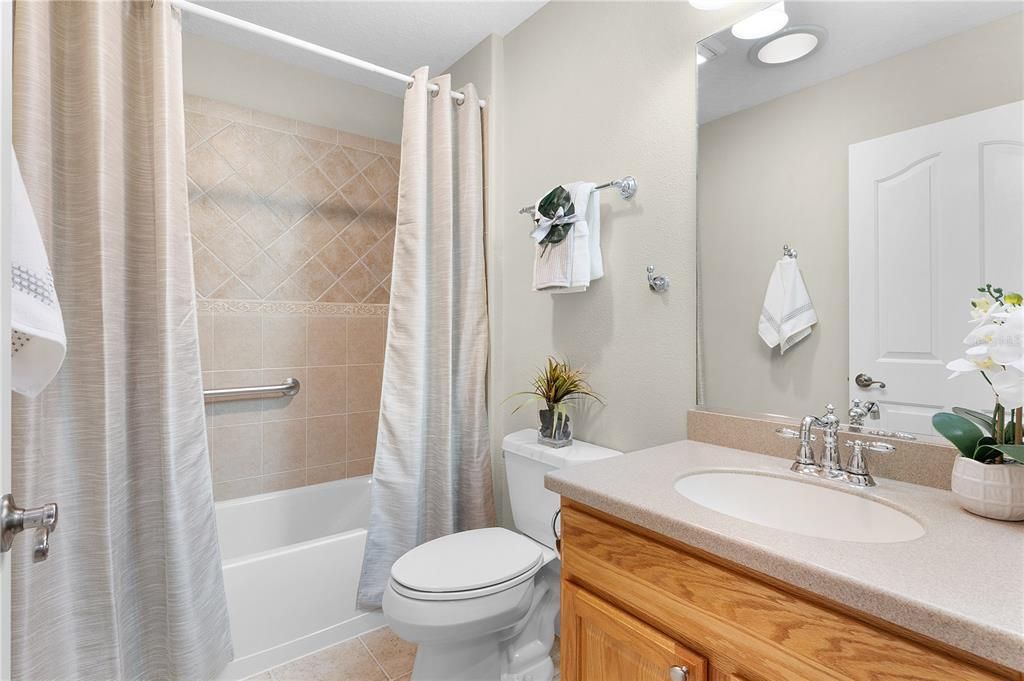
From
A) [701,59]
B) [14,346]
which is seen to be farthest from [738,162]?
[14,346]

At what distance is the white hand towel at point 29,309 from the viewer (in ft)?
2.06

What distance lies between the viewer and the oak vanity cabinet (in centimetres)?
61

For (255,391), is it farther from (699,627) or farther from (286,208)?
(699,627)

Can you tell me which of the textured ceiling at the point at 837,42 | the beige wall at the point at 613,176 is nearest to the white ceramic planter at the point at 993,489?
the beige wall at the point at 613,176

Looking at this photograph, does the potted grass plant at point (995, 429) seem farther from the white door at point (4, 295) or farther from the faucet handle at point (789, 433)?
the white door at point (4, 295)

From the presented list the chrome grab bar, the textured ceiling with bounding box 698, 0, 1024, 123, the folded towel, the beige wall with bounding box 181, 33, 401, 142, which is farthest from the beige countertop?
the beige wall with bounding box 181, 33, 401, 142

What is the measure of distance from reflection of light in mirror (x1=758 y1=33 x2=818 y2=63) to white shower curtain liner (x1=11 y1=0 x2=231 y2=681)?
5.45 feet

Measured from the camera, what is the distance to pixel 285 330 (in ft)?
7.73

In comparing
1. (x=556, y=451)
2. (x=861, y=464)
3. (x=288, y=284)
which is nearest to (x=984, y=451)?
(x=861, y=464)

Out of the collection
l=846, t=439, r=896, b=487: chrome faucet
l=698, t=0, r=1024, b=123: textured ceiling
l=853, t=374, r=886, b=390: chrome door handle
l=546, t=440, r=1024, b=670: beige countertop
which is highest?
l=698, t=0, r=1024, b=123: textured ceiling

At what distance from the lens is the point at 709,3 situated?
1311mm

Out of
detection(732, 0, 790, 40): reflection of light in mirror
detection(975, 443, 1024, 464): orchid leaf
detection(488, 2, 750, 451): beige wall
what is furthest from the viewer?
detection(488, 2, 750, 451): beige wall

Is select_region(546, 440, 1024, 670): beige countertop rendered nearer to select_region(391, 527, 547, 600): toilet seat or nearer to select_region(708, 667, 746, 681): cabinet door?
select_region(708, 667, 746, 681): cabinet door

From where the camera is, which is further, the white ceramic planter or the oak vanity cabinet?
the white ceramic planter
